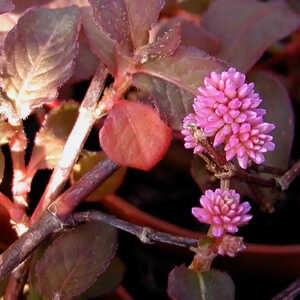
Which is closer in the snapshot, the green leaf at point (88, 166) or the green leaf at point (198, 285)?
the green leaf at point (198, 285)

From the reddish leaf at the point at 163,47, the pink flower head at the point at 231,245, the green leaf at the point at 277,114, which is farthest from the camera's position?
the green leaf at the point at 277,114

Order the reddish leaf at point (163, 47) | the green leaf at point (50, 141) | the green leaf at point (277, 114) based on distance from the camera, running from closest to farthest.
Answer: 1. the reddish leaf at point (163, 47)
2. the green leaf at point (50, 141)
3. the green leaf at point (277, 114)

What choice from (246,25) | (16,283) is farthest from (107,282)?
(246,25)

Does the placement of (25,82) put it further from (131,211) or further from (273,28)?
(273,28)

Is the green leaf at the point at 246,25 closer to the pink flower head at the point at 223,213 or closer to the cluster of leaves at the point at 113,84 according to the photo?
the cluster of leaves at the point at 113,84

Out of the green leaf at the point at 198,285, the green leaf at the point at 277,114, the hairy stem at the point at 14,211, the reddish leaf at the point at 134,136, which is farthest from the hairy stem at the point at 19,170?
the green leaf at the point at 277,114

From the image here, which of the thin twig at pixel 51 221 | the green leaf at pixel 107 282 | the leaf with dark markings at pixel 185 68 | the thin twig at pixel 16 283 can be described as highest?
the leaf with dark markings at pixel 185 68

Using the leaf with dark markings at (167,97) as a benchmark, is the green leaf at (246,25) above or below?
below

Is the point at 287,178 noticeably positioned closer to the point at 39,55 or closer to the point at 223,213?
the point at 223,213
